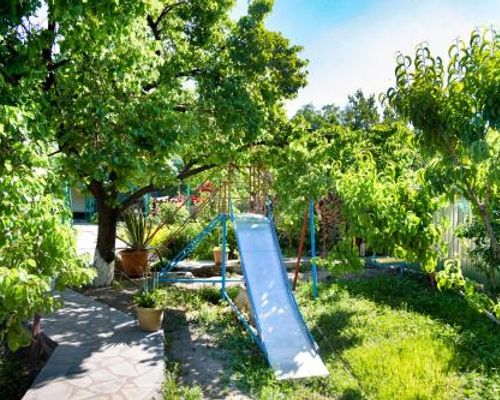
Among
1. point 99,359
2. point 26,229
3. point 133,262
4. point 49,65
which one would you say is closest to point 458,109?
point 26,229

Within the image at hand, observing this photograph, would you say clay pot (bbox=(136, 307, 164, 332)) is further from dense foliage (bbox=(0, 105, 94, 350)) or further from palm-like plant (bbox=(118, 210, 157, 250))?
palm-like plant (bbox=(118, 210, 157, 250))

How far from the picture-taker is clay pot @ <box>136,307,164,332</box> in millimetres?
6562

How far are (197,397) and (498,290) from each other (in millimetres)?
6419

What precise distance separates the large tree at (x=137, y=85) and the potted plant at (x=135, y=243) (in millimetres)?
1052

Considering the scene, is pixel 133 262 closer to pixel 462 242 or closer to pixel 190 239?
pixel 190 239

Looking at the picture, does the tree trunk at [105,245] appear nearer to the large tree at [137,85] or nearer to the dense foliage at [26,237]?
the large tree at [137,85]

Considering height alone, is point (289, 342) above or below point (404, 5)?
below

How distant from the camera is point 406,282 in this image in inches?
389

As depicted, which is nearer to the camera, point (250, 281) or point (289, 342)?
point (289, 342)

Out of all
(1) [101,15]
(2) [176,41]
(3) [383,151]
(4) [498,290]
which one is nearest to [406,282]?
(4) [498,290]

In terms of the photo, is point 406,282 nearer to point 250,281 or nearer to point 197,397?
point 250,281

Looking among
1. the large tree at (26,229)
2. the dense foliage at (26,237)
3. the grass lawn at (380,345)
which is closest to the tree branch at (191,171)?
the grass lawn at (380,345)

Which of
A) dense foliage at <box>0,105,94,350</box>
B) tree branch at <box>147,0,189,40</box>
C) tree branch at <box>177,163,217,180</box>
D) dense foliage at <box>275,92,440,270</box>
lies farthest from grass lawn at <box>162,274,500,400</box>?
tree branch at <box>147,0,189,40</box>

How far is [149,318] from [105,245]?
350cm
